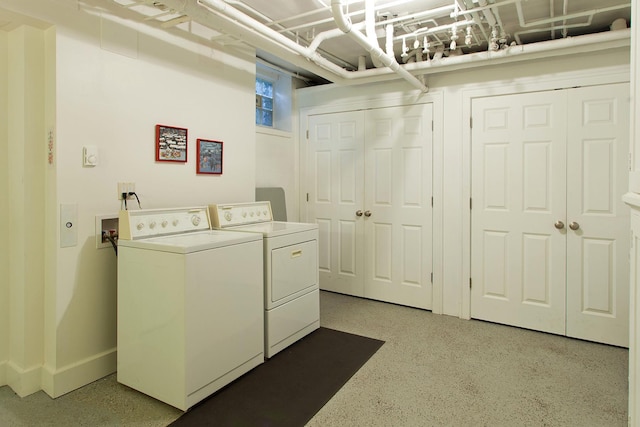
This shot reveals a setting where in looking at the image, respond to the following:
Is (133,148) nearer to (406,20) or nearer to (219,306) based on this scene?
(219,306)

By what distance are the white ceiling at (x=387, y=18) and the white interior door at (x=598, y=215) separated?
22.8 inches

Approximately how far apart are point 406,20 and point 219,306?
242cm

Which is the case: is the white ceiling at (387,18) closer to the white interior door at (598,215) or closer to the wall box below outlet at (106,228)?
the white interior door at (598,215)

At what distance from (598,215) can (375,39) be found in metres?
2.16

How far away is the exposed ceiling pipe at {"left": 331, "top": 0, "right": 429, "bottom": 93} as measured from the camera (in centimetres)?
205

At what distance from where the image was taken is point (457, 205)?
3.50 metres

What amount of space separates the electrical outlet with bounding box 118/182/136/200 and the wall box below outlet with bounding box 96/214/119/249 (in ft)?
0.47

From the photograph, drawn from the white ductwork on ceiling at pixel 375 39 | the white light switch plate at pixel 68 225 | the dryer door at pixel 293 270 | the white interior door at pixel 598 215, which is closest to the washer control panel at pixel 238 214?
the dryer door at pixel 293 270

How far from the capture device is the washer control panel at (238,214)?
9.46 ft

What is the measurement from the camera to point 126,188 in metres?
2.47

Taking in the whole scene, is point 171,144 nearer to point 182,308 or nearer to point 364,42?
point 182,308

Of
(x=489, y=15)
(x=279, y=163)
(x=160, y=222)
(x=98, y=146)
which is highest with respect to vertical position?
(x=489, y=15)

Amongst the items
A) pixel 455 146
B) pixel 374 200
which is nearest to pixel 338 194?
pixel 374 200

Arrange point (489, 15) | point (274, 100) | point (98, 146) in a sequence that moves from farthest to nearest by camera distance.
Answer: point (274, 100) → point (489, 15) → point (98, 146)
